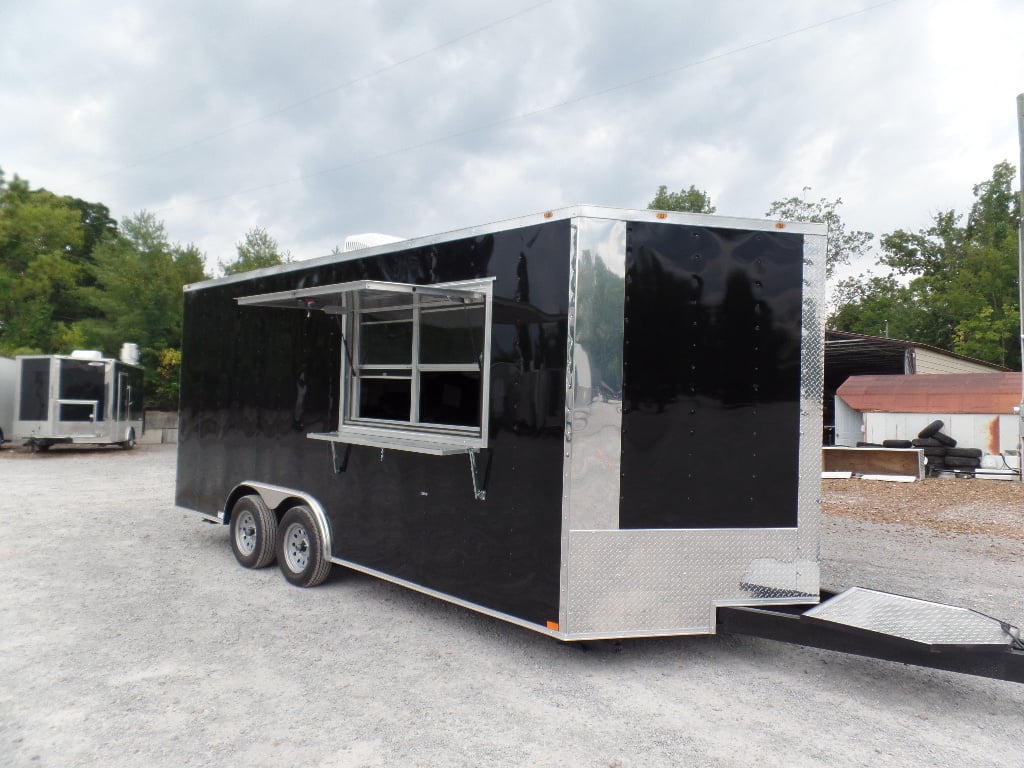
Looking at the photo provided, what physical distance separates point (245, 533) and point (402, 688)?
315cm

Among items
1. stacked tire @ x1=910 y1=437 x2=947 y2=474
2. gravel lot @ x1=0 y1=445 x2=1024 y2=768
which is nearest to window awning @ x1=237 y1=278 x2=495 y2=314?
gravel lot @ x1=0 y1=445 x2=1024 y2=768

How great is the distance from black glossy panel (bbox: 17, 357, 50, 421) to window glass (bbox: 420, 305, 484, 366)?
48.4 ft

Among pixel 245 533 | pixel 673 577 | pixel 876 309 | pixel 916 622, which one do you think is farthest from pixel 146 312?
pixel 876 309

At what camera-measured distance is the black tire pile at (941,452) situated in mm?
14586

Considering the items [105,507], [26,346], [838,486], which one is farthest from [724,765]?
[26,346]

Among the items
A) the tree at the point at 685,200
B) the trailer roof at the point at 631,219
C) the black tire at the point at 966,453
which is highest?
the tree at the point at 685,200

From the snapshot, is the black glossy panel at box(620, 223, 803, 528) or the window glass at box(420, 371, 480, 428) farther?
the window glass at box(420, 371, 480, 428)

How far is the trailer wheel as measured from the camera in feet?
18.3

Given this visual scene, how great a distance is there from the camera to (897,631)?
3582 millimetres

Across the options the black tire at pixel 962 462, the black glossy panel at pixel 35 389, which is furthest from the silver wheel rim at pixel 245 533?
the black tire at pixel 962 462

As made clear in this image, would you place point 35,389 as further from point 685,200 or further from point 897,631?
point 685,200

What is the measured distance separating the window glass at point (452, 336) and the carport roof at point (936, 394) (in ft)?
46.4

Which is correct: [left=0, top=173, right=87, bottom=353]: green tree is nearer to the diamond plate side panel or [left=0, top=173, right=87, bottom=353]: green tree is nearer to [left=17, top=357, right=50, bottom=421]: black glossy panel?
[left=17, top=357, right=50, bottom=421]: black glossy panel

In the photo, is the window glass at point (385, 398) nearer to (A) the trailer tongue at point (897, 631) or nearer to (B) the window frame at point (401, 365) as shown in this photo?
(B) the window frame at point (401, 365)
